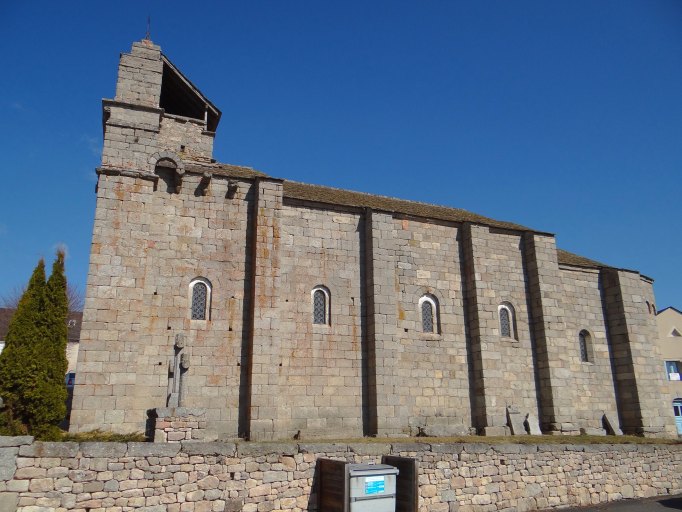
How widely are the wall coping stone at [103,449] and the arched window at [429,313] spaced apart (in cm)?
1075

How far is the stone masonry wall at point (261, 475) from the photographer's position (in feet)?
33.2

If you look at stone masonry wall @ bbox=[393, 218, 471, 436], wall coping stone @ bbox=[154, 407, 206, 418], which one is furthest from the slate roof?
wall coping stone @ bbox=[154, 407, 206, 418]

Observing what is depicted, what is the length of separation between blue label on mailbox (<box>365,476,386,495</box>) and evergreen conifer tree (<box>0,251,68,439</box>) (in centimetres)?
676

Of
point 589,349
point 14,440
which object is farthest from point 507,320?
point 14,440

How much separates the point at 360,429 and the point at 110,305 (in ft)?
26.5

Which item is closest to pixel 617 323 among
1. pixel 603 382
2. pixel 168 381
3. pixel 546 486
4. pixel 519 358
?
pixel 603 382

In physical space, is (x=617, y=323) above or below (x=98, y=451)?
above

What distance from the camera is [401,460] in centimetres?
1209

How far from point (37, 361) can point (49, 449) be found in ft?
7.71

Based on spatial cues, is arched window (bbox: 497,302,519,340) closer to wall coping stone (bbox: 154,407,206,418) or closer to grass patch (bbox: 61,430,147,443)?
wall coping stone (bbox: 154,407,206,418)

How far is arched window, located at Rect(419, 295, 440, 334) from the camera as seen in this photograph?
18641mm

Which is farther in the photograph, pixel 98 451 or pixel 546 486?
pixel 546 486

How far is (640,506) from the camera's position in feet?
49.6

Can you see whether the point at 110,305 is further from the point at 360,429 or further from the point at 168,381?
the point at 360,429
